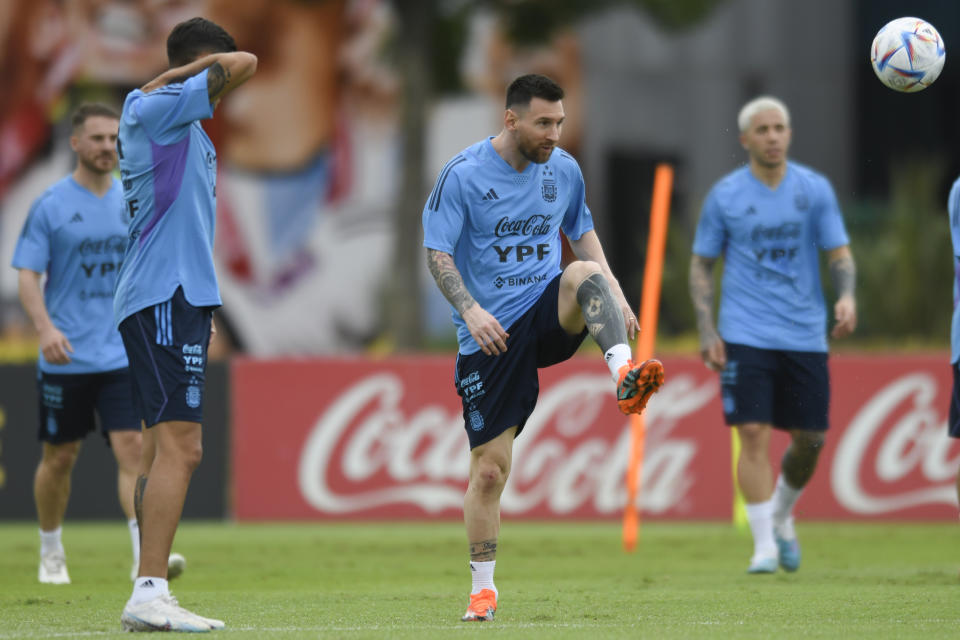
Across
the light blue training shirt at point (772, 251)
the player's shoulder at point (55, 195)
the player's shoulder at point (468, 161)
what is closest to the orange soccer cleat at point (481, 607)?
the player's shoulder at point (468, 161)

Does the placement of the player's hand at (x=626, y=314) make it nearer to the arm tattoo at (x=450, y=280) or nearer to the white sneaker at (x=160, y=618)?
the arm tattoo at (x=450, y=280)

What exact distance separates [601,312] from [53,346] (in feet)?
Answer: 11.5

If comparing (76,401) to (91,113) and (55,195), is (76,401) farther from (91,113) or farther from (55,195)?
(91,113)

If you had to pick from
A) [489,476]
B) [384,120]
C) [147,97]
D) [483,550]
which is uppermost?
[384,120]

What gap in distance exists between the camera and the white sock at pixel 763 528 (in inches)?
366

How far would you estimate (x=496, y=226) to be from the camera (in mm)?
7180

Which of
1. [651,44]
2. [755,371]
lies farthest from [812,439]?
[651,44]

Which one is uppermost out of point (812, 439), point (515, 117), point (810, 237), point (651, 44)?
point (651, 44)

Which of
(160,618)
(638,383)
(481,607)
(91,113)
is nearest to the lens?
(160,618)

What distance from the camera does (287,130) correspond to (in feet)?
78.1

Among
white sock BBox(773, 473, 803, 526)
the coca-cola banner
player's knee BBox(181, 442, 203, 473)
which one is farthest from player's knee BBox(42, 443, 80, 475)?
the coca-cola banner

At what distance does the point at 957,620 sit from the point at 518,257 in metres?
2.51

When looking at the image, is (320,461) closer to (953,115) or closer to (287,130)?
(287,130)

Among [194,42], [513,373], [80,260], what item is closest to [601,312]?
[513,373]
